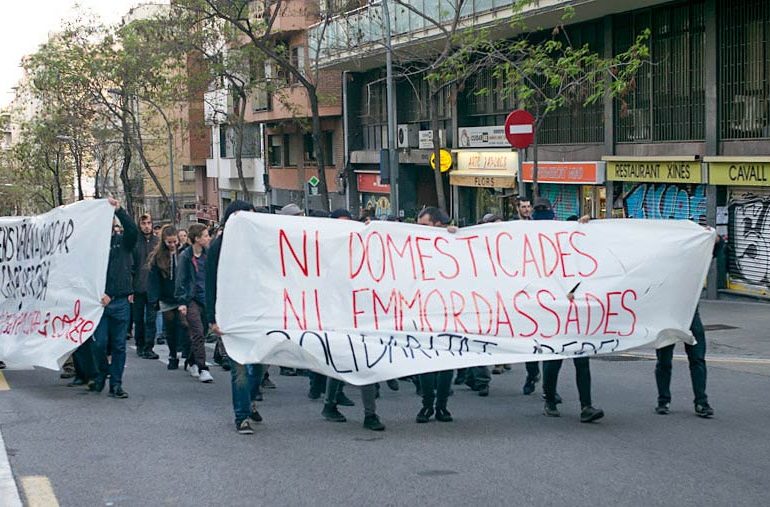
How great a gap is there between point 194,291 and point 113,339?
1.18 m

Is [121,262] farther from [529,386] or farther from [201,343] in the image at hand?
[529,386]

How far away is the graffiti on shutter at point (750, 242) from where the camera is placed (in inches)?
791

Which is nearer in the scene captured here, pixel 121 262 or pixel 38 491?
pixel 38 491

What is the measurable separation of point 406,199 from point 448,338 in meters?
26.7

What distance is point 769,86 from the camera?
19688 millimetres

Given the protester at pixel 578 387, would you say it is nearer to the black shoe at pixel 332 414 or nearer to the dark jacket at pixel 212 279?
the black shoe at pixel 332 414

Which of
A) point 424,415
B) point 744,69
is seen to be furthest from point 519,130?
point 424,415

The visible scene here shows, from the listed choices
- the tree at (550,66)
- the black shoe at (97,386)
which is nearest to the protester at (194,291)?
the black shoe at (97,386)

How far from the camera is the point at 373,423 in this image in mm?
8766

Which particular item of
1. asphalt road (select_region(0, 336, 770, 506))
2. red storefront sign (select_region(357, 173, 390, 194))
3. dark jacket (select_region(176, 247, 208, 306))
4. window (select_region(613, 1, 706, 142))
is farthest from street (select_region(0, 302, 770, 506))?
red storefront sign (select_region(357, 173, 390, 194))


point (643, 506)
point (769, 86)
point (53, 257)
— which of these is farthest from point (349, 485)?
point (769, 86)

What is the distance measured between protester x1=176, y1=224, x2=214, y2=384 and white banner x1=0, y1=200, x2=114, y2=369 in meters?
0.98

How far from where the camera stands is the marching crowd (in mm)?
9008

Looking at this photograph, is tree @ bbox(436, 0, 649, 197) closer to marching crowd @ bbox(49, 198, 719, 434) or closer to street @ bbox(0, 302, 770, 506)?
marching crowd @ bbox(49, 198, 719, 434)
